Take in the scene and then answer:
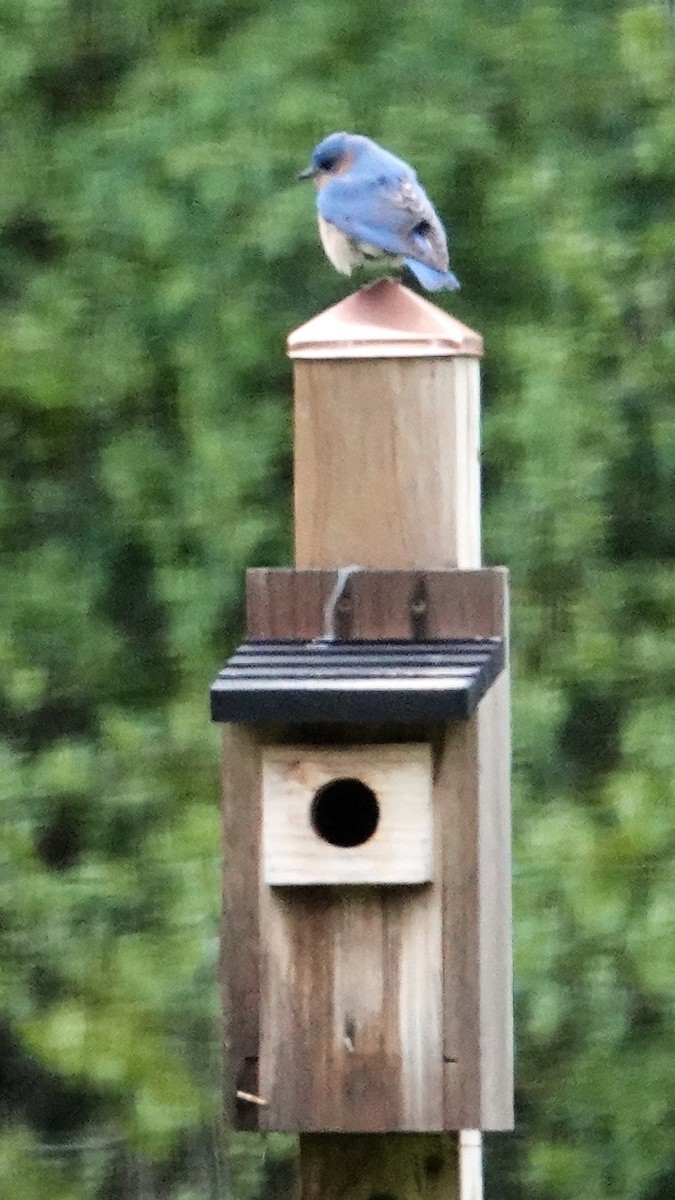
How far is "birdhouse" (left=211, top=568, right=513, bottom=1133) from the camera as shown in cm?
248

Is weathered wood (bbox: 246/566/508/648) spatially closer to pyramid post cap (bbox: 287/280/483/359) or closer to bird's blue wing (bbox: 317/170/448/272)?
pyramid post cap (bbox: 287/280/483/359)

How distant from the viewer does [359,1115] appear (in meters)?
2.48

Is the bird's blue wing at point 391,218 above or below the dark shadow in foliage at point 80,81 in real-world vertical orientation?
below

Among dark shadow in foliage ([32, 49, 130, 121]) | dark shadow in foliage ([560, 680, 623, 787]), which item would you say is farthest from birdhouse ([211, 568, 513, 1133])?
dark shadow in foliage ([32, 49, 130, 121])

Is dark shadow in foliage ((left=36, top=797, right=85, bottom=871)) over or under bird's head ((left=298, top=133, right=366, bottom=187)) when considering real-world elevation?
under

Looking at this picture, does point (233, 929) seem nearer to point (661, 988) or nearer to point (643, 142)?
point (661, 988)

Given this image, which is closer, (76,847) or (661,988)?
(661,988)

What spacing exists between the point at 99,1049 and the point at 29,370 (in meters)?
1.55

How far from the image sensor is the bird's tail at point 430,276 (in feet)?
11.0

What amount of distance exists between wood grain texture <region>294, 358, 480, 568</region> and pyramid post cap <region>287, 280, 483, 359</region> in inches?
0.4

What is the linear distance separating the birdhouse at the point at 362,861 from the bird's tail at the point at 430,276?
2.94 feet

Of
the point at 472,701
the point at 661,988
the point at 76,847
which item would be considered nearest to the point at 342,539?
the point at 472,701

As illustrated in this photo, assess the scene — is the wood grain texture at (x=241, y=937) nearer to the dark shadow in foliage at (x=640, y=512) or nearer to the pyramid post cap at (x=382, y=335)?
the pyramid post cap at (x=382, y=335)

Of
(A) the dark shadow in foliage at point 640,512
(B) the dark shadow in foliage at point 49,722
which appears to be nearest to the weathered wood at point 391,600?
(A) the dark shadow in foliage at point 640,512
